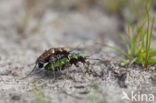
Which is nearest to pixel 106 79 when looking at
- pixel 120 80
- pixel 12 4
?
pixel 120 80

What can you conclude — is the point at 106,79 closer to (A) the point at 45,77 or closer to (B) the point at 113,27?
(A) the point at 45,77

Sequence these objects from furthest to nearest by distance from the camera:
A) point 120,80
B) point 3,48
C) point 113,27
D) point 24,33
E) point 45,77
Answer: point 113,27
point 24,33
point 3,48
point 45,77
point 120,80

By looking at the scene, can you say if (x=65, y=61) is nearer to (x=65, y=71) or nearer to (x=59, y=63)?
(x=59, y=63)

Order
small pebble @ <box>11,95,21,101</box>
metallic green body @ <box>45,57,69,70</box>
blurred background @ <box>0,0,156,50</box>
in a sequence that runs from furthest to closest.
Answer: blurred background @ <box>0,0,156,50</box>, metallic green body @ <box>45,57,69,70</box>, small pebble @ <box>11,95,21,101</box>

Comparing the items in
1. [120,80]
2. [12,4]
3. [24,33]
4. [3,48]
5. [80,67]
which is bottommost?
[120,80]

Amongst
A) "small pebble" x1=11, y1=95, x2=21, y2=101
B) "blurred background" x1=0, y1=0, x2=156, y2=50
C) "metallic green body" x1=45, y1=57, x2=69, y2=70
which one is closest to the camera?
"small pebble" x1=11, y1=95, x2=21, y2=101

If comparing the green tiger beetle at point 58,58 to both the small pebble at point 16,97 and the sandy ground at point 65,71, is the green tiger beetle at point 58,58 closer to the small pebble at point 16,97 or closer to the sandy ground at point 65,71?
the sandy ground at point 65,71

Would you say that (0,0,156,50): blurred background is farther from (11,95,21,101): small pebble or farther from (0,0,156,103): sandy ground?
(11,95,21,101): small pebble

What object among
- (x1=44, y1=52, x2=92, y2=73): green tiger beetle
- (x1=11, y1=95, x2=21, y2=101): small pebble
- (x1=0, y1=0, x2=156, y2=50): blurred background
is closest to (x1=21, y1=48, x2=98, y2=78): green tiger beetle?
(x1=44, y1=52, x2=92, y2=73): green tiger beetle

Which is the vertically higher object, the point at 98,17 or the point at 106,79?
the point at 98,17
